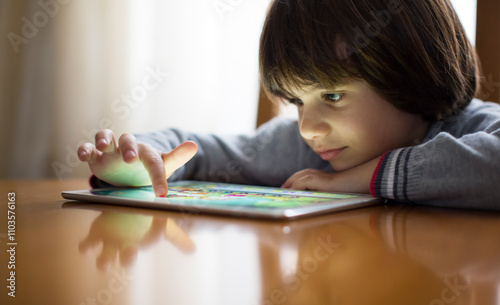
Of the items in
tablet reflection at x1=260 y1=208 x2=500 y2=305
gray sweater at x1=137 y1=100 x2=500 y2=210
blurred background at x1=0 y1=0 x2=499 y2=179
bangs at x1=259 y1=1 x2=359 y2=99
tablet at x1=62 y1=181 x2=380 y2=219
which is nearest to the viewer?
tablet reflection at x1=260 y1=208 x2=500 y2=305

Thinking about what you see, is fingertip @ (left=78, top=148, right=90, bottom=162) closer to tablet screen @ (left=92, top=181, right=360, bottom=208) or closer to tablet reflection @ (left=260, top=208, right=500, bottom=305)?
tablet screen @ (left=92, top=181, right=360, bottom=208)

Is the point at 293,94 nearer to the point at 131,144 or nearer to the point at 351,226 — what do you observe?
the point at 131,144

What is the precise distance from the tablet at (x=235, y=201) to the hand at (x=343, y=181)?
84 mm

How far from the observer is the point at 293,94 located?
0.91 meters

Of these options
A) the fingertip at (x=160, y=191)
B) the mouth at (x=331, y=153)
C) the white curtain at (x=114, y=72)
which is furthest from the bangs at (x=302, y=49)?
the white curtain at (x=114, y=72)

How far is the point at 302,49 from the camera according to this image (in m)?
0.85

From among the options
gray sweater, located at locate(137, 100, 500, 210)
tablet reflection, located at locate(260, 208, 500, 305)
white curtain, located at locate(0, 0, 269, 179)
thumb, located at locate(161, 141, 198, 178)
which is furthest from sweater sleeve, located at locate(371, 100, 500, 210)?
white curtain, located at locate(0, 0, 269, 179)

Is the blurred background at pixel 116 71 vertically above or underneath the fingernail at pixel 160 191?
above

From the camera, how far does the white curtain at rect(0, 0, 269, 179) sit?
1.26 meters

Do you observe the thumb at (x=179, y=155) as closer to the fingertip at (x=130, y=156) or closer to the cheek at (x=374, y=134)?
the fingertip at (x=130, y=156)

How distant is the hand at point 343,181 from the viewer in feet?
2.47

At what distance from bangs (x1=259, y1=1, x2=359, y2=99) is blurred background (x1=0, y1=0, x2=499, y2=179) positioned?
1.61 feet

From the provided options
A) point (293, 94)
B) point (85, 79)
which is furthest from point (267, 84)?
point (85, 79)

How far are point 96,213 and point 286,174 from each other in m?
0.60
